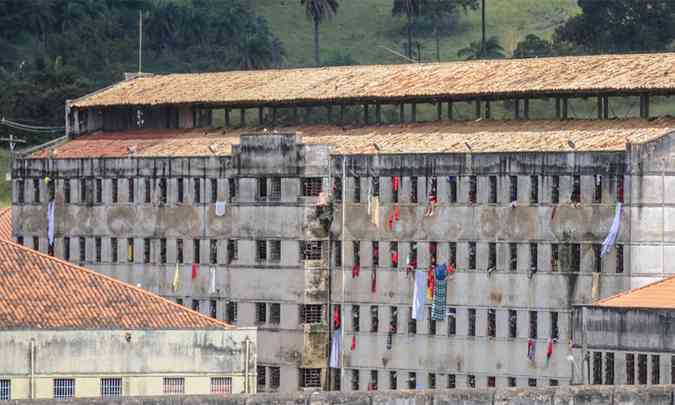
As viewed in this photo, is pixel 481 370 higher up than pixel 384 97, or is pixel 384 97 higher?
pixel 384 97

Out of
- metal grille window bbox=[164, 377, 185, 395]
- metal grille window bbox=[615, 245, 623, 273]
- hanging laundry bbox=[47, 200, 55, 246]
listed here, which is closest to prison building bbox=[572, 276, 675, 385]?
metal grille window bbox=[615, 245, 623, 273]

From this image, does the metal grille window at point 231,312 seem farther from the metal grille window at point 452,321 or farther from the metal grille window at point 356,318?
the metal grille window at point 452,321

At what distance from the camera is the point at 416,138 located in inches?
4813

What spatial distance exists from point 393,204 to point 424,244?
235 centimetres

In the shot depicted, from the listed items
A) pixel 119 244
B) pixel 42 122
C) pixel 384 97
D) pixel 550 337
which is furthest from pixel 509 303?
pixel 42 122

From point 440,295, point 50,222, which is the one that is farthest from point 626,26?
point 440,295

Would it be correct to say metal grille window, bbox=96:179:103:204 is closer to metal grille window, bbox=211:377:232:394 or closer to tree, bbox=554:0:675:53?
metal grille window, bbox=211:377:232:394

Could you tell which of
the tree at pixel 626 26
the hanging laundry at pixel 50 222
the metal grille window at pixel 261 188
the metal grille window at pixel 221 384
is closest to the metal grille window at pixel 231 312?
the metal grille window at pixel 261 188

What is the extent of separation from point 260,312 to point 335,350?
4.37 m

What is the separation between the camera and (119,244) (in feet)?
432

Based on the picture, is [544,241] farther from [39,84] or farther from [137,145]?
[39,84]

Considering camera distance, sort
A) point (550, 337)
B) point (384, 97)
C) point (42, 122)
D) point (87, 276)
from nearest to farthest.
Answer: point (87, 276) → point (550, 337) → point (384, 97) → point (42, 122)

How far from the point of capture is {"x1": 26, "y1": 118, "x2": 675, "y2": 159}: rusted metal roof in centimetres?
11519

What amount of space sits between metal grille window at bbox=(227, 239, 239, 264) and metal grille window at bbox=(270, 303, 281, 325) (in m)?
3.33
